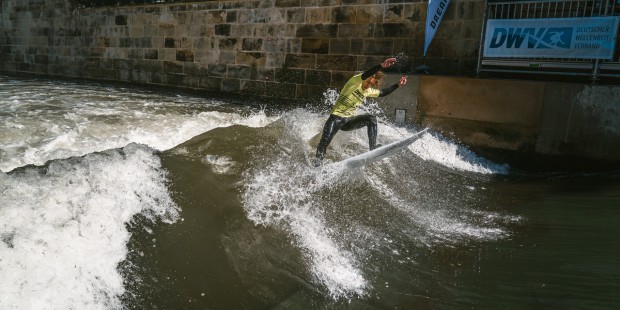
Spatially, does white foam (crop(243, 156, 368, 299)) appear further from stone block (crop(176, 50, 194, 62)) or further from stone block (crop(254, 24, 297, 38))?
stone block (crop(176, 50, 194, 62))

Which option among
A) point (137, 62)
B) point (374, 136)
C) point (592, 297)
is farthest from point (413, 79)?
point (137, 62)

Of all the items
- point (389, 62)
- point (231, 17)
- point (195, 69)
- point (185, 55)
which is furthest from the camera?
point (185, 55)

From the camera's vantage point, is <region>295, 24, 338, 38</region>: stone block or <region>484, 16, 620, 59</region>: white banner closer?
<region>484, 16, 620, 59</region>: white banner

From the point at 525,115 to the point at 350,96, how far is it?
3.24 m

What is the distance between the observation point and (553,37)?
6.56 meters

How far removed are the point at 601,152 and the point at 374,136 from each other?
12.0 ft

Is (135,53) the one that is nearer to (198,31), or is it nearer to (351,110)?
(198,31)

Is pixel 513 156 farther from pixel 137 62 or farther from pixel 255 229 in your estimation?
pixel 137 62

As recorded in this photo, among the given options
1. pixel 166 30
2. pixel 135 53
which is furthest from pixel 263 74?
pixel 135 53

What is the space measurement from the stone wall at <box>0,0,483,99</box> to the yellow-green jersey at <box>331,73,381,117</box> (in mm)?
3164

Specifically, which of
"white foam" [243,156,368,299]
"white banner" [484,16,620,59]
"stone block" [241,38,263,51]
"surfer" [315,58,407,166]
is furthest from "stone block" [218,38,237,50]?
"white banner" [484,16,620,59]

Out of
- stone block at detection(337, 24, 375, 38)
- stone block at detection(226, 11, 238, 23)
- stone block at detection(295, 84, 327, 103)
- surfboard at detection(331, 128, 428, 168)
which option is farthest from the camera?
stone block at detection(226, 11, 238, 23)

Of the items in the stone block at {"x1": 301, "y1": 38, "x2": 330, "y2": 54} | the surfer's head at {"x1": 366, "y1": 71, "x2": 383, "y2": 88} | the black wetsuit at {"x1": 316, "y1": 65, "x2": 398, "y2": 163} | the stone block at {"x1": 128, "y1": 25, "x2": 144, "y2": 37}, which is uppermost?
the stone block at {"x1": 128, "y1": 25, "x2": 144, "y2": 37}

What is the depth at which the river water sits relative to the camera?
2.92 metres
